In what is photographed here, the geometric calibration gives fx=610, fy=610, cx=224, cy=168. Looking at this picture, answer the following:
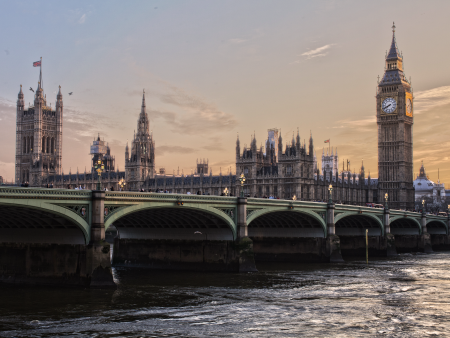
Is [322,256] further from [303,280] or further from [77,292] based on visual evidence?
[77,292]

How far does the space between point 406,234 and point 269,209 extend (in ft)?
153

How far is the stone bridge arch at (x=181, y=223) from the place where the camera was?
180 ft

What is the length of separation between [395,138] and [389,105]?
28.9 ft

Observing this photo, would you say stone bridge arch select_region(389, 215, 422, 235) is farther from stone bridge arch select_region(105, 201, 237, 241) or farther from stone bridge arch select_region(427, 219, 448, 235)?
stone bridge arch select_region(105, 201, 237, 241)

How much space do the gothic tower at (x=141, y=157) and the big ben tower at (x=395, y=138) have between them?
61.0m

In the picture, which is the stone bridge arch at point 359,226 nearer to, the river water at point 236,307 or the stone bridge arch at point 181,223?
the river water at point 236,307

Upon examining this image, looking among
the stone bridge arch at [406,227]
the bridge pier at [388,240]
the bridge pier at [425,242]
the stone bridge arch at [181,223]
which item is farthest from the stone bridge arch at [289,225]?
the bridge pier at [425,242]

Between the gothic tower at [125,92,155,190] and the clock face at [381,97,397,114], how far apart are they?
205ft

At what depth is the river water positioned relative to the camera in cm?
3225

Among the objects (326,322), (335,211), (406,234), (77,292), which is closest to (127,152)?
(406,234)

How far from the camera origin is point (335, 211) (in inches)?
2982

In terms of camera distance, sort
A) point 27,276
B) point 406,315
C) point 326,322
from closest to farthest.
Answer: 1. point 326,322
2. point 406,315
3. point 27,276

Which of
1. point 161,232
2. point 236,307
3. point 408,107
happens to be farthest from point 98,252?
point 408,107

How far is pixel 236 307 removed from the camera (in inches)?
1534
